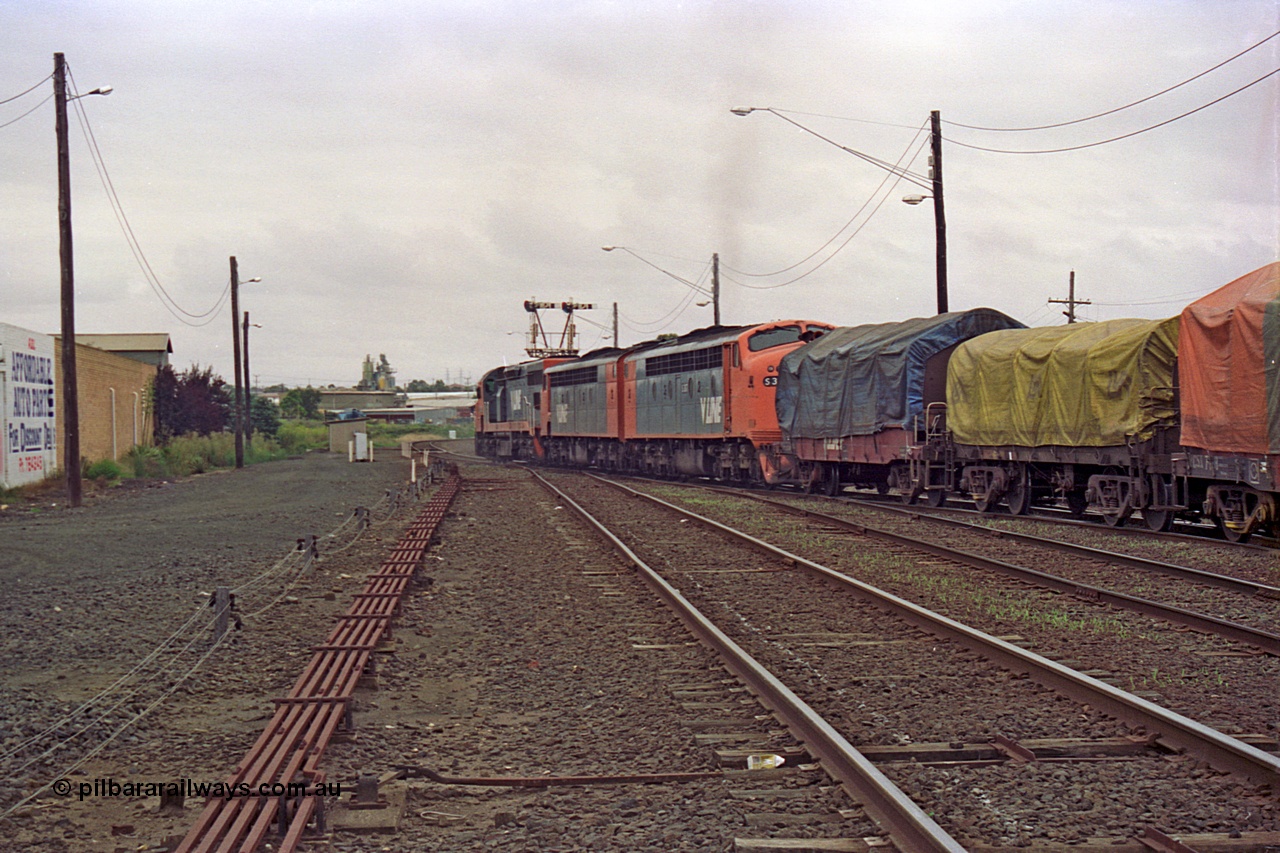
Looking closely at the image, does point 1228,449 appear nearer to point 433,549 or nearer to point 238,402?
point 433,549

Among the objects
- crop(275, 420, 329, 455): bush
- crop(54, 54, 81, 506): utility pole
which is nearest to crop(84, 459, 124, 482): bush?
crop(54, 54, 81, 506): utility pole

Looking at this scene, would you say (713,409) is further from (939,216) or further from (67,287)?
(67,287)

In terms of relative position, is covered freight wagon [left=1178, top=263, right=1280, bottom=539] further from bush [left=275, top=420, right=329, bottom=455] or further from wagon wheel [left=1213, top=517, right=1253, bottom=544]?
bush [left=275, top=420, right=329, bottom=455]

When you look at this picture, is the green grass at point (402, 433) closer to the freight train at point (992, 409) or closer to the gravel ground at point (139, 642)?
the freight train at point (992, 409)

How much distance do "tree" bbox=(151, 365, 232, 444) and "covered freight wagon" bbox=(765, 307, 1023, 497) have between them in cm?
3175

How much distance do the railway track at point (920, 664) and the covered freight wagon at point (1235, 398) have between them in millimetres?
5030

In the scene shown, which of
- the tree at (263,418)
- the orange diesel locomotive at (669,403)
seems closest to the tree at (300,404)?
the tree at (263,418)

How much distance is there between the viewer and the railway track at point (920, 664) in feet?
17.2

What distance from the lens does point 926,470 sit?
20.2 metres

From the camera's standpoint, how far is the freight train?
13.3m

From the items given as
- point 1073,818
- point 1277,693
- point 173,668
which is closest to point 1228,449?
point 1277,693

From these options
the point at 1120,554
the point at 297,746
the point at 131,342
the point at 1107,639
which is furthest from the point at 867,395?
the point at 131,342

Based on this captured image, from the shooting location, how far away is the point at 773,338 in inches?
1048

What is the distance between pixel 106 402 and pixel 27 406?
8687 millimetres
